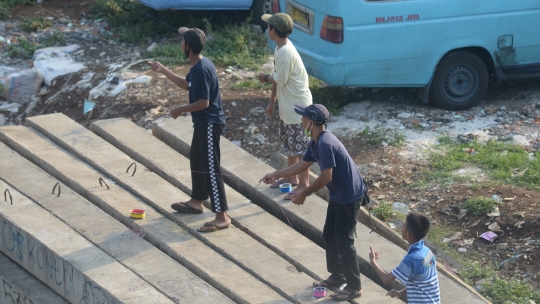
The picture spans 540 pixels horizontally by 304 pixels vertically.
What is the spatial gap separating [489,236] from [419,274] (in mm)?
1829

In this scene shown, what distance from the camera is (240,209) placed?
603cm

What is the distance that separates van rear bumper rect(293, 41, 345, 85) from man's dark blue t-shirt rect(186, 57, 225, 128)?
244cm

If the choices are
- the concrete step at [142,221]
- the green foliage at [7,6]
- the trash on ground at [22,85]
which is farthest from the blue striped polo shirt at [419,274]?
the green foliage at [7,6]

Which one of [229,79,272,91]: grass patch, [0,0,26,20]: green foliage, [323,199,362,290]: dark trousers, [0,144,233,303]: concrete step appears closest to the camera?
[323,199,362,290]: dark trousers

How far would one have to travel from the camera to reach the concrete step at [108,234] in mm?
4980

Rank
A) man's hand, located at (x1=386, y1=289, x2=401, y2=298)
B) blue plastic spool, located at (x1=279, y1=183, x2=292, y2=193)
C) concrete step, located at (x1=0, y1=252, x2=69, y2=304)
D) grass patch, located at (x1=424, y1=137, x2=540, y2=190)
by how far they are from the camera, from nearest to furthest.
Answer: man's hand, located at (x1=386, y1=289, x2=401, y2=298) → concrete step, located at (x1=0, y1=252, x2=69, y2=304) → blue plastic spool, located at (x1=279, y1=183, x2=292, y2=193) → grass patch, located at (x1=424, y1=137, x2=540, y2=190)

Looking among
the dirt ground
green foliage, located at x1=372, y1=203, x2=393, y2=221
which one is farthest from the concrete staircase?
the dirt ground

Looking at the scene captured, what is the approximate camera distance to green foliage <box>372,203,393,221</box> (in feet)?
20.5

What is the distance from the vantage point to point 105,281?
5.00 m

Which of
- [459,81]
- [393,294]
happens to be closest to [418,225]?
[393,294]

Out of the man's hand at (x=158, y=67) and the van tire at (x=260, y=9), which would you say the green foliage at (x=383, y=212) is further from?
the van tire at (x=260, y=9)

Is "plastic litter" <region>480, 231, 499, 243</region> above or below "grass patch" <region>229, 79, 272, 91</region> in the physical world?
above

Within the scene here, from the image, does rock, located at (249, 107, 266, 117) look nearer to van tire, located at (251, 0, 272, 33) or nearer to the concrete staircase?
the concrete staircase

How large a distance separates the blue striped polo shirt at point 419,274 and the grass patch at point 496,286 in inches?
42.2
